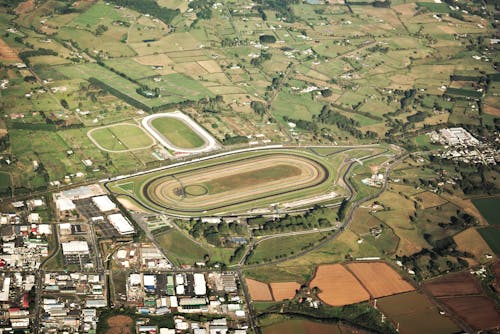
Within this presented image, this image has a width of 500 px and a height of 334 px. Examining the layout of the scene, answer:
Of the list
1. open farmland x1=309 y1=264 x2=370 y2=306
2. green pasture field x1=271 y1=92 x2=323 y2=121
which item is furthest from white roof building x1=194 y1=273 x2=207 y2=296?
green pasture field x1=271 y1=92 x2=323 y2=121

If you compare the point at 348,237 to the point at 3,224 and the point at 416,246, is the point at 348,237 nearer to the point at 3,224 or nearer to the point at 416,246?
the point at 416,246

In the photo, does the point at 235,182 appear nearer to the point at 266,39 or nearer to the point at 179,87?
the point at 179,87

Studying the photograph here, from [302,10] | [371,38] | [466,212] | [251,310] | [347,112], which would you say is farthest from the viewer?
[302,10]

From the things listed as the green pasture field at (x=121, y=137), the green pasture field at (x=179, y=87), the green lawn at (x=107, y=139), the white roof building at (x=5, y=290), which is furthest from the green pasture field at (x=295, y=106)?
the white roof building at (x=5, y=290)

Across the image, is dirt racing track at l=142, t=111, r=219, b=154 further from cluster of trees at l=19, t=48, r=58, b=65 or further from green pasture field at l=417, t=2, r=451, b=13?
green pasture field at l=417, t=2, r=451, b=13

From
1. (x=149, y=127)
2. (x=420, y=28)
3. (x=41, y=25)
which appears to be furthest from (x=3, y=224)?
(x=420, y=28)

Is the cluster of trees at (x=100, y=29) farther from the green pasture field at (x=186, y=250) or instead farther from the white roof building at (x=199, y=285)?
the white roof building at (x=199, y=285)

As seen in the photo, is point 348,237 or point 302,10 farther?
point 302,10
